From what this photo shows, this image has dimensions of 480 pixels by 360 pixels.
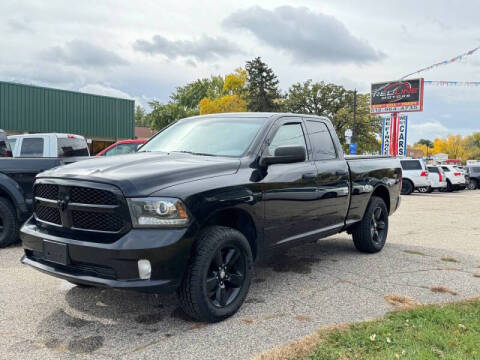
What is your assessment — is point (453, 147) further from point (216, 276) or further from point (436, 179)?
point (216, 276)

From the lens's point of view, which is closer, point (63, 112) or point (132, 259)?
point (132, 259)

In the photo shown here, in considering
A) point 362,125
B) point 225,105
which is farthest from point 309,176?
point 362,125

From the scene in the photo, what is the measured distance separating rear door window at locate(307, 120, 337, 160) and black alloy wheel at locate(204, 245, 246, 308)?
180 cm

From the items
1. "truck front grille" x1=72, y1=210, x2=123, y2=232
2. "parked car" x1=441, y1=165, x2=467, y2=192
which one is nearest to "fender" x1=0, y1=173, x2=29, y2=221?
"truck front grille" x1=72, y1=210, x2=123, y2=232

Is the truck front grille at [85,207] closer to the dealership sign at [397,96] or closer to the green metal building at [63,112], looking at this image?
the green metal building at [63,112]

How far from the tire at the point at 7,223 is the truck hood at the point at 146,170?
302 centimetres

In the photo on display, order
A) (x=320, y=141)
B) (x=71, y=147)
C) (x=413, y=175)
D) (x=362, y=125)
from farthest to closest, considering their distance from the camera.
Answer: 1. (x=362, y=125)
2. (x=413, y=175)
3. (x=71, y=147)
4. (x=320, y=141)

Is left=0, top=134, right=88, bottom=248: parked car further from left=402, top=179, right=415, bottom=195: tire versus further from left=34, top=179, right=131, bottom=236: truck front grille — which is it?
left=402, top=179, right=415, bottom=195: tire

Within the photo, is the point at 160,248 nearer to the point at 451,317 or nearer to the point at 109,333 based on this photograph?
the point at 109,333

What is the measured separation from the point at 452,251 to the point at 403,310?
3306 mm

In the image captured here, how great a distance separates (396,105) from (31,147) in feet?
102

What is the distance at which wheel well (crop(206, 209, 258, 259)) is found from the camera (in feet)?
12.8

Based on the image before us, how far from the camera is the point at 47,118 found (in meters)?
26.2

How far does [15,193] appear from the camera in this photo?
20.7 ft
